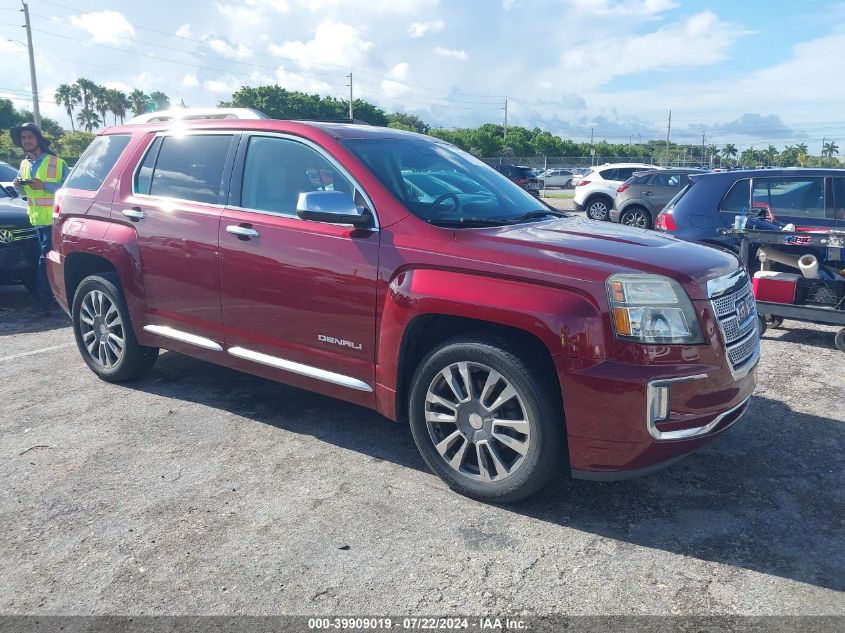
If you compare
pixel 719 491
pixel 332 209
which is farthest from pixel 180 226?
pixel 719 491

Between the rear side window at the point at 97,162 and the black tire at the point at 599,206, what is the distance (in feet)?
52.5

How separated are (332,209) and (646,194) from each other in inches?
551

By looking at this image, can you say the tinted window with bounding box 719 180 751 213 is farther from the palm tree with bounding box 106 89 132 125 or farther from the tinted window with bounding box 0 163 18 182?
the palm tree with bounding box 106 89 132 125

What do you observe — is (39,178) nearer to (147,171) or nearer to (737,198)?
(147,171)

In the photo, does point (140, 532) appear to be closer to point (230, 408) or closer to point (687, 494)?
point (230, 408)

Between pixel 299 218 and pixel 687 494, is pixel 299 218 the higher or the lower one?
the higher one

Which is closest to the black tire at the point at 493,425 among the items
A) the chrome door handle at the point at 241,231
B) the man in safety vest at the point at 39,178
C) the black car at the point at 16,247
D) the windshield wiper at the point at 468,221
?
the windshield wiper at the point at 468,221

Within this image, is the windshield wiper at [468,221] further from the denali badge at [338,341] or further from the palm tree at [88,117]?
the palm tree at [88,117]

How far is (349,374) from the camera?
3.83m

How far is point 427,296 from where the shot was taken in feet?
11.2

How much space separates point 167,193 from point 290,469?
2.14 meters

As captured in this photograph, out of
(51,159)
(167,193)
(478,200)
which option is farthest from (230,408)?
(51,159)

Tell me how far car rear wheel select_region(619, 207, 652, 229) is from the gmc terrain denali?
1243 centimetres

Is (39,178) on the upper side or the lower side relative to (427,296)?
upper
